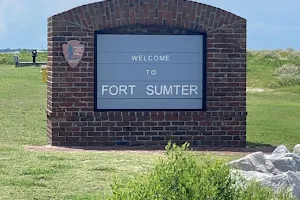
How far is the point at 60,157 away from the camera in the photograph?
11758 mm

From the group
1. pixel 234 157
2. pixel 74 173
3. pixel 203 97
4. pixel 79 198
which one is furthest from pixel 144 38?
pixel 79 198

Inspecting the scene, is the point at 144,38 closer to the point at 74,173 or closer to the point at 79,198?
the point at 74,173

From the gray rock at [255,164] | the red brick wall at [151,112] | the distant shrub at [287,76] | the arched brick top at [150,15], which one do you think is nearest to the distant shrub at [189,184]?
the gray rock at [255,164]

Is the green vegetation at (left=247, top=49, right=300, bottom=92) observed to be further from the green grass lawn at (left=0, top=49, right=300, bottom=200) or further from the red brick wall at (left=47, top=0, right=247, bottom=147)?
the red brick wall at (left=47, top=0, right=247, bottom=147)

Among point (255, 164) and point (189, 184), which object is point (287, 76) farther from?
point (189, 184)

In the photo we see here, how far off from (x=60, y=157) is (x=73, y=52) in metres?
2.96

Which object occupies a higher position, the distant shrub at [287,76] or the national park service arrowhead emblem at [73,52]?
the distant shrub at [287,76]

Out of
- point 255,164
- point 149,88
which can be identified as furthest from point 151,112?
point 255,164

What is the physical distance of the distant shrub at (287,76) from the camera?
39812mm

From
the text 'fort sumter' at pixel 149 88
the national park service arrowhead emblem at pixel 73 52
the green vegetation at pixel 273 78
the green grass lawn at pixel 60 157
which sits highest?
the green vegetation at pixel 273 78

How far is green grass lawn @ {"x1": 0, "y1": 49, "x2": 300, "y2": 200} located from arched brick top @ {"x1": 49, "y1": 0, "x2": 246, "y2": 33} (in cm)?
251

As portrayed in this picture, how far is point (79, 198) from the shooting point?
8.65m

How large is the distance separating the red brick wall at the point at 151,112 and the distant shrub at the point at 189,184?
8.59 metres

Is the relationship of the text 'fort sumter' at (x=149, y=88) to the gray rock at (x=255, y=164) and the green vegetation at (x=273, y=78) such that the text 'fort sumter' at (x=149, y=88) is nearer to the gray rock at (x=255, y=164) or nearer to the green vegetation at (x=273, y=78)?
the gray rock at (x=255, y=164)
